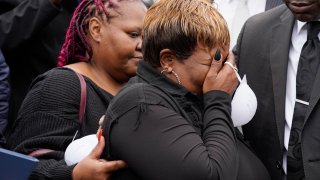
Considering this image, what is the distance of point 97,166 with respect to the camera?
8.62 ft

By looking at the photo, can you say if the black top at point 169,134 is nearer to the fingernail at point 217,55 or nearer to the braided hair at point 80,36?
the fingernail at point 217,55

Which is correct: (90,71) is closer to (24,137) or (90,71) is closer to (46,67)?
(24,137)

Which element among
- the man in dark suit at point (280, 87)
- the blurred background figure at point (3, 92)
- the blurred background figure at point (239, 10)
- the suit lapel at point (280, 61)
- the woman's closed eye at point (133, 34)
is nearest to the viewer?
the man in dark suit at point (280, 87)

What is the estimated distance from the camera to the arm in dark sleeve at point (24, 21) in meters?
4.08

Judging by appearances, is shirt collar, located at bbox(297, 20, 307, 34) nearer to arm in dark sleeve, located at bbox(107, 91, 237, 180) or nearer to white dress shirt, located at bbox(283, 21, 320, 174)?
white dress shirt, located at bbox(283, 21, 320, 174)

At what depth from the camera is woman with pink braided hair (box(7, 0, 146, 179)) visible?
3.08 metres

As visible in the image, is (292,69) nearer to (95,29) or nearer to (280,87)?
(280,87)

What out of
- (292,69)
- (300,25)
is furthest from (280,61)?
(300,25)

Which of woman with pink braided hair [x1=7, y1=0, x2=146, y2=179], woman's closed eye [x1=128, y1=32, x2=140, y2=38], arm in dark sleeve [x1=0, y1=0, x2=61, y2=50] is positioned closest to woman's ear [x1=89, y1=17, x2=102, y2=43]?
woman with pink braided hair [x1=7, y1=0, x2=146, y2=179]

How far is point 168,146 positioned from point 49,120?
90 centimetres

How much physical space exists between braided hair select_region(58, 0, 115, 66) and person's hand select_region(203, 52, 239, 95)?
102 centimetres

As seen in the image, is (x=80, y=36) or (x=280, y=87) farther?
(x=80, y=36)

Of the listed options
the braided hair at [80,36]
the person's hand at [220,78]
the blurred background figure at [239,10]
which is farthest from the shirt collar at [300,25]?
the blurred background figure at [239,10]

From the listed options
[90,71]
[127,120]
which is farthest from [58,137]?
[127,120]
